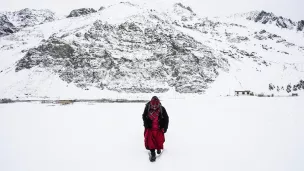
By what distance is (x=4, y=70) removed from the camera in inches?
2672

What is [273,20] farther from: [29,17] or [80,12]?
[29,17]

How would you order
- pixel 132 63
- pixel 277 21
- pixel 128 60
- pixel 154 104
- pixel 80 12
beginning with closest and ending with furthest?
pixel 154 104 < pixel 132 63 < pixel 128 60 < pixel 80 12 < pixel 277 21

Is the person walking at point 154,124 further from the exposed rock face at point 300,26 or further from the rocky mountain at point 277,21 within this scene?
the exposed rock face at point 300,26

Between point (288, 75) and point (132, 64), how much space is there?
5351 cm

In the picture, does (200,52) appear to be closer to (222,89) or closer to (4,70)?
(222,89)

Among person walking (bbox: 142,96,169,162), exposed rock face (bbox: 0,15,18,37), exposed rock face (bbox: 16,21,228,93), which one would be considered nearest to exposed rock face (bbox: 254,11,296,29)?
exposed rock face (bbox: 16,21,228,93)

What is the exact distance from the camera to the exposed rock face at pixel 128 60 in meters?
63.7

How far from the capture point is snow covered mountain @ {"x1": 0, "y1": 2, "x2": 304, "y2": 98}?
62.1 m

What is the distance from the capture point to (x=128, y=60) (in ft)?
226

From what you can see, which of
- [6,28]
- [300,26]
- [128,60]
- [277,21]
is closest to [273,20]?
[277,21]

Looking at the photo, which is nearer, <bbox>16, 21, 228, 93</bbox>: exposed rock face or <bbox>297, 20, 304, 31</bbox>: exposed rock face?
<bbox>16, 21, 228, 93</bbox>: exposed rock face

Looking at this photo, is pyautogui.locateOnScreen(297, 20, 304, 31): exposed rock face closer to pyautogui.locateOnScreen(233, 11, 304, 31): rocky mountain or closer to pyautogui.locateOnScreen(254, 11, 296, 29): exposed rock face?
pyautogui.locateOnScreen(233, 11, 304, 31): rocky mountain

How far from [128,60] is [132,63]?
1592mm

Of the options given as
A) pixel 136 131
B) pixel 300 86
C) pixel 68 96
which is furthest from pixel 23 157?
pixel 300 86
